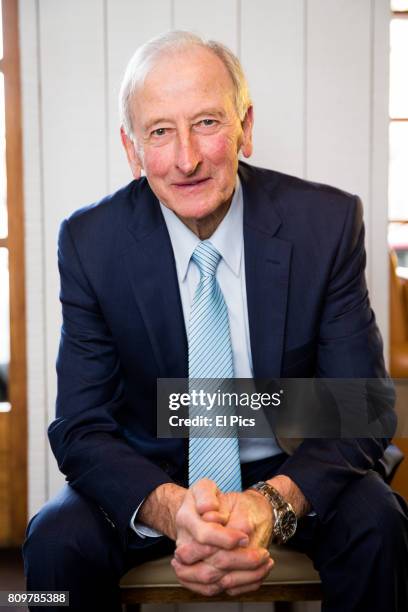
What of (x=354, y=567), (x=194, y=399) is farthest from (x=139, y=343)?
(x=354, y=567)

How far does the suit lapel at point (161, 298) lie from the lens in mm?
1422

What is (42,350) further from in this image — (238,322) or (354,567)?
(354,567)

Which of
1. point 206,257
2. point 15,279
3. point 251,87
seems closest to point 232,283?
point 206,257

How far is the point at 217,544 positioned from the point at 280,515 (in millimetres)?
179

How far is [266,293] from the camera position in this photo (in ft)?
4.63

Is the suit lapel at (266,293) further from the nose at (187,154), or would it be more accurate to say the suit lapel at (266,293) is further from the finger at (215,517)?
the finger at (215,517)

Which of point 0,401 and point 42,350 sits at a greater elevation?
point 42,350

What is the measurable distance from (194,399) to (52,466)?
0.85 m

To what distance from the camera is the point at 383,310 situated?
2.04 meters

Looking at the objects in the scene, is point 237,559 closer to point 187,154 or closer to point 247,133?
point 187,154

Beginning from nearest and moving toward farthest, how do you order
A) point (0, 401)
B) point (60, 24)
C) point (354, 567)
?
point (354, 567), point (60, 24), point (0, 401)

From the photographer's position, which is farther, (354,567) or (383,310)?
(383,310)

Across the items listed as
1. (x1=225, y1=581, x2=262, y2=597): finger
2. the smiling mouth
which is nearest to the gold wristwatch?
(x1=225, y1=581, x2=262, y2=597): finger

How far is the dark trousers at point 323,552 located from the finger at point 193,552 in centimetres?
17
